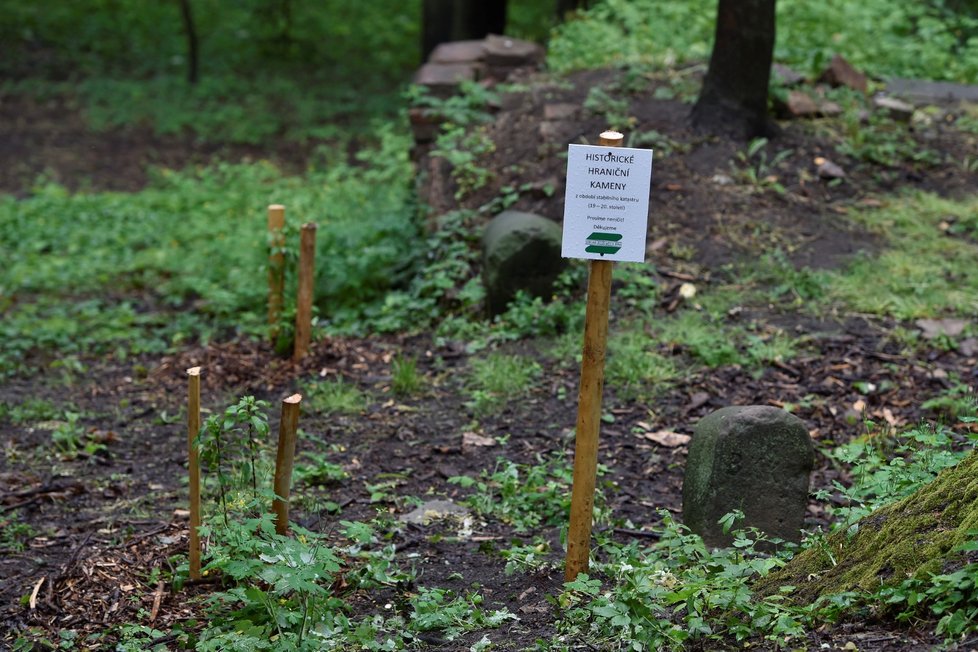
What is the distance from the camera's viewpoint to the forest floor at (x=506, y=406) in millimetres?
4031

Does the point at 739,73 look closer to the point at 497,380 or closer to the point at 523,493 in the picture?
the point at 497,380

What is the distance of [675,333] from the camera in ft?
20.6

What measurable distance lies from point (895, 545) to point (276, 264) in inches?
171

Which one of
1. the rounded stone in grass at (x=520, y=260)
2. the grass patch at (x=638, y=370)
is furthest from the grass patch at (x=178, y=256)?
the grass patch at (x=638, y=370)

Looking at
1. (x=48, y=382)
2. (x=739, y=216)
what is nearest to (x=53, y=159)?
(x=48, y=382)

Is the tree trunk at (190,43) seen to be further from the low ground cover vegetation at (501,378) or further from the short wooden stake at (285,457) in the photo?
the short wooden stake at (285,457)

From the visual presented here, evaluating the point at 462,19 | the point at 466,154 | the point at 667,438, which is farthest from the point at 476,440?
the point at 462,19

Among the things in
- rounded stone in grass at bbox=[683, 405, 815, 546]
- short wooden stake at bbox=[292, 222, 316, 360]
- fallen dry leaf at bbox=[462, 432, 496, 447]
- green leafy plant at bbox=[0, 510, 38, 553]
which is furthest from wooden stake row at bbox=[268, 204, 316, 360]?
rounded stone in grass at bbox=[683, 405, 815, 546]

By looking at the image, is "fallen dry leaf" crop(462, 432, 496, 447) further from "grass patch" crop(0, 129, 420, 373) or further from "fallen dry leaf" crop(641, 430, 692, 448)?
"grass patch" crop(0, 129, 420, 373)

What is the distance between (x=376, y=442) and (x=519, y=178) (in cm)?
309

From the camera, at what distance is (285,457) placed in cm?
398

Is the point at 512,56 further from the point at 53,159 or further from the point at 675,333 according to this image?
the point at 53,159

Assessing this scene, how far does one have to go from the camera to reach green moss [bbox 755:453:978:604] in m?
3.06

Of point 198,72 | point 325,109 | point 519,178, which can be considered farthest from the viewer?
point 198,72
